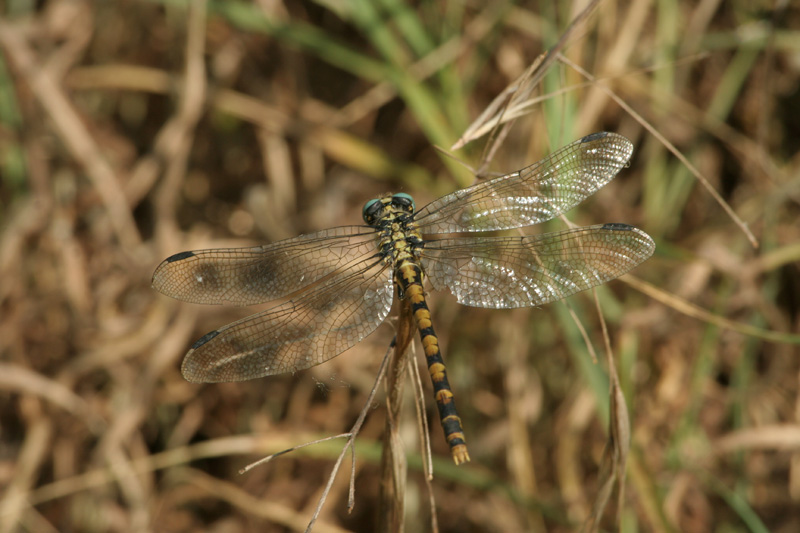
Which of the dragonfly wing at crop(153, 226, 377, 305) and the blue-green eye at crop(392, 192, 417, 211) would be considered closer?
the dragonfly wing at crop(153, 226, 377, 305)

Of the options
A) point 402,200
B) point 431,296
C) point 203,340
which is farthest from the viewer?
point 431,296

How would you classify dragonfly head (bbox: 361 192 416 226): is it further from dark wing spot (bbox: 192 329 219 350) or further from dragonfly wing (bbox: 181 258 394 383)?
dark wing spot (bbox: 192 329 219 350)

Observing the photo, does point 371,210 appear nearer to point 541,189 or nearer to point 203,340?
point 541,189

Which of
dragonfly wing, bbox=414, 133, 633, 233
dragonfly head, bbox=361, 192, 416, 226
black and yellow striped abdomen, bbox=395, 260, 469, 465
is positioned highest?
dragonfly head, bbox=361, 192, 416, 226

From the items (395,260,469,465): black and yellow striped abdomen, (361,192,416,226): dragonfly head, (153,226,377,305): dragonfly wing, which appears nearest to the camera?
(395,260,469,465): black and yellow striped abdomen

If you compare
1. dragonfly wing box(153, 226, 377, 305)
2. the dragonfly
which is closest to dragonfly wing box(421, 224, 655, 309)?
the dragonfly

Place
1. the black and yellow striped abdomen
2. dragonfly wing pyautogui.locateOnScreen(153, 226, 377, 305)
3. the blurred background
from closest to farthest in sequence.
→ the black and yellow striped abdomen, dragonfly wing pyautogui.locateOnScreen(153, 226, 377, 305), the blurred background

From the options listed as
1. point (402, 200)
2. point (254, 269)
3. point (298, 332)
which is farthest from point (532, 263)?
point (254, 269)

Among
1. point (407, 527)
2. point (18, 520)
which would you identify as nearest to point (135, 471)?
point (18, 520)
